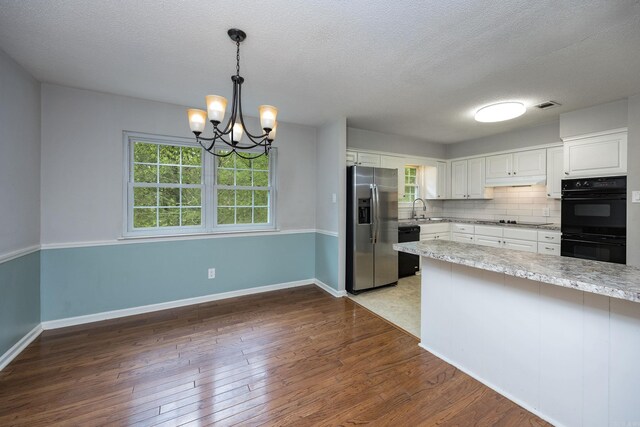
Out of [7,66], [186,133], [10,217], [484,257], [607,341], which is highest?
[7,66]

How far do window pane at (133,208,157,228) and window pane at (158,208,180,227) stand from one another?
2.7 inches

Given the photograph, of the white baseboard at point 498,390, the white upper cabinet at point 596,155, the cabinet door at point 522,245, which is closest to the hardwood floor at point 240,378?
the white baseboard at point 498,390

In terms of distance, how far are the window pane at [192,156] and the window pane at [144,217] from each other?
719 mm

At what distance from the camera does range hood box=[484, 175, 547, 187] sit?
13.0ft

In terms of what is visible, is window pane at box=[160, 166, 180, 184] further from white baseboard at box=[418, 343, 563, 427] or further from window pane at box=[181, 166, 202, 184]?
white baseboard at box=[418, 343, 563, 427]

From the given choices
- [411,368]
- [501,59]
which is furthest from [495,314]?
[501,59]

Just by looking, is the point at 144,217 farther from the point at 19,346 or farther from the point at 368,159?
the point at 368,159

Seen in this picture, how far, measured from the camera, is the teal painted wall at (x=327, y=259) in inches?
147

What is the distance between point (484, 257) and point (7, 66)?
13.0 ft

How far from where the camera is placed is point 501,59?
7.11 feet

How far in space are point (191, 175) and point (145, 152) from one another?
21.7 inches

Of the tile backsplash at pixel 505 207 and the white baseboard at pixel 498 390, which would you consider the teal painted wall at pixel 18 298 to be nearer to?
the white baseboard at pixel 498 390

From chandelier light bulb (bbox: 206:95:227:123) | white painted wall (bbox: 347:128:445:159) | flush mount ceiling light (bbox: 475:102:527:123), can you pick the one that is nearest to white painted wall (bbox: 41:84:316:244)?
chandelier light bulb (bbox: 206:95:227:123)

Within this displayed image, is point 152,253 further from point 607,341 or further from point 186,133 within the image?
point 607,341
